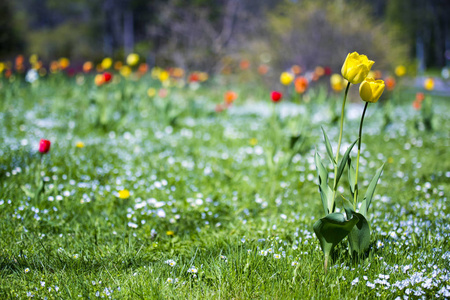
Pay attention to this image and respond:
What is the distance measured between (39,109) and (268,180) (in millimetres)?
4538

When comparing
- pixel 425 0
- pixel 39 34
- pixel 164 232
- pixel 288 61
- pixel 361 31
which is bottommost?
pixel 164 232

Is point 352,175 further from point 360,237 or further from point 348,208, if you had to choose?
point 360,237

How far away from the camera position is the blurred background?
9.27 m

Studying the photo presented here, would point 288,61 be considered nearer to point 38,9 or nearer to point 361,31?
point 361,31

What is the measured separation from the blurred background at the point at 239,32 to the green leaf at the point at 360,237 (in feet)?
26.5

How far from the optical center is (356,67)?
5.48ft

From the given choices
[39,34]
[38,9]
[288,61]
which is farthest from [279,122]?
[38,9]

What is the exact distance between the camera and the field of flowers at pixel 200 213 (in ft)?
5.69

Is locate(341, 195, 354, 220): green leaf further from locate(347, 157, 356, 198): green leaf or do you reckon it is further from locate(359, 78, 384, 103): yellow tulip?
locate(359, 78, 384, 103): yellow tulip

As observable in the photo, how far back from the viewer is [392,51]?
9820 millimetres

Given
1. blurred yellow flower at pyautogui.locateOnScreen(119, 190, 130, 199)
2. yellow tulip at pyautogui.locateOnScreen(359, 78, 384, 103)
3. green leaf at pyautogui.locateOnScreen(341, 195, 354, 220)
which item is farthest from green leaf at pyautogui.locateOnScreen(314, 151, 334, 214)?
blurred yellow flower at pyautogui.locateOnScreen(119, 190, 130, 199)

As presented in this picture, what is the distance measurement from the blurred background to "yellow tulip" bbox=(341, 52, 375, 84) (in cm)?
797

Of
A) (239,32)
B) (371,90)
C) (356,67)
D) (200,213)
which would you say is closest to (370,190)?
(371,90)

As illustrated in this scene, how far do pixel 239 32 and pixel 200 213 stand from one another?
14707 mm
